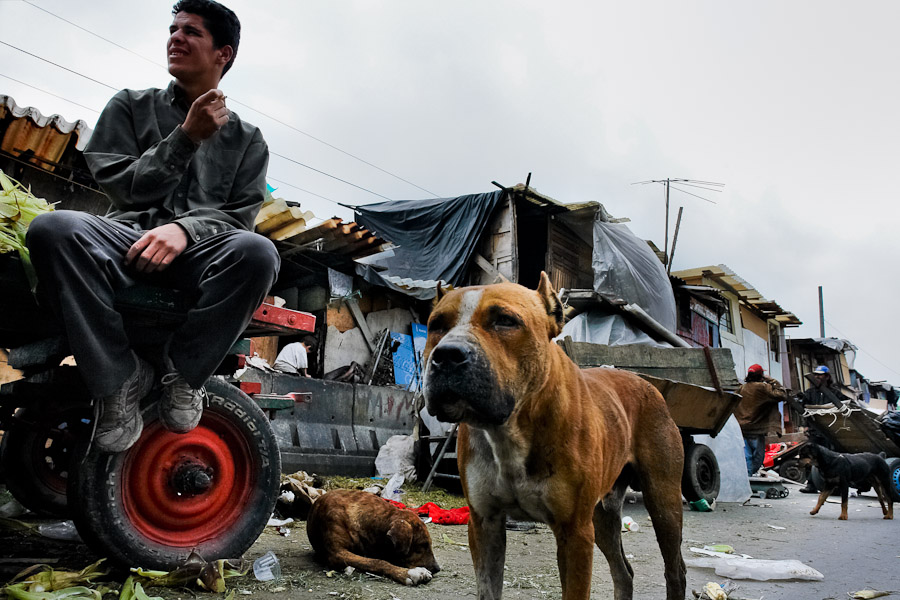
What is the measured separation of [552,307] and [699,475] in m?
7.29

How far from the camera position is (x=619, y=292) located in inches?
550

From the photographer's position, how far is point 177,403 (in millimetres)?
2869

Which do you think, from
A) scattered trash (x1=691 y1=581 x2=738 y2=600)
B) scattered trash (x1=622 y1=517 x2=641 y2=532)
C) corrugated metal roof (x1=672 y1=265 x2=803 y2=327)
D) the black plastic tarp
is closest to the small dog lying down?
scattered trash (x1=691 y1=581 x2=738 y2=600)

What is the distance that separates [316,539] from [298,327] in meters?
1.48

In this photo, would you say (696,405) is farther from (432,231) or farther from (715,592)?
(432,231)

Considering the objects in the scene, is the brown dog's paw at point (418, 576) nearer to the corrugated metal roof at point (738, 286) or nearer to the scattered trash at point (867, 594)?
the scattered trash at point (867, 594)

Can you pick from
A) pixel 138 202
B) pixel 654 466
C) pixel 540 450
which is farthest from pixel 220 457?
pixel 654 466

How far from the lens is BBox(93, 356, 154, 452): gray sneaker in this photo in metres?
2.66

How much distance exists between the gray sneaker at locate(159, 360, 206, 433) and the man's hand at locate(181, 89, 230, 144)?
3.70 ft

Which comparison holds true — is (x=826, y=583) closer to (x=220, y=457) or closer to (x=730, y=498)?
(x=220, y=457)

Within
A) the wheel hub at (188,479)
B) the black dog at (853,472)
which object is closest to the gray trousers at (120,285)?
the wheel hub at (188,479)

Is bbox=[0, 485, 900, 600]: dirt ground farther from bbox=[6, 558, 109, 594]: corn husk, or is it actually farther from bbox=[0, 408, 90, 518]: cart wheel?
bbox=[0, 408, 90, 518]: cart wheel

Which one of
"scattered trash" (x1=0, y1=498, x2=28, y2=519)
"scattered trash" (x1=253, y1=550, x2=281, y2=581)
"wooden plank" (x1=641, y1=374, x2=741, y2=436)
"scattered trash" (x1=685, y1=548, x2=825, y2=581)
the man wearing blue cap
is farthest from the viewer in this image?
the man wearing blue cap

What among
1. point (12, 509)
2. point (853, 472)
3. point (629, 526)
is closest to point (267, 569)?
point (12, 509)
